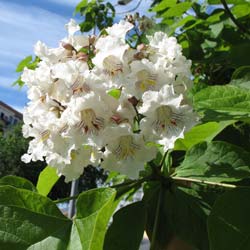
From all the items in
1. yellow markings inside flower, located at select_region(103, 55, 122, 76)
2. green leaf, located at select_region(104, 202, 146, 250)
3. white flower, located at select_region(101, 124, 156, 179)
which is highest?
yellow markings inside flower, located at select_region(103, 55, 122, 76)

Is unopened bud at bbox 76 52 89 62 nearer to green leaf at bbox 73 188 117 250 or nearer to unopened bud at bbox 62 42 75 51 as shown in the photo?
unopened bud at bbox 62 42 75 51

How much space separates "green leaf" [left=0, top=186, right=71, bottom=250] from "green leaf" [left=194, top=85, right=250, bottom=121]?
0.85 feet

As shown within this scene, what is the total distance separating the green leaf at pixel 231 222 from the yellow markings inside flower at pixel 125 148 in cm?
14

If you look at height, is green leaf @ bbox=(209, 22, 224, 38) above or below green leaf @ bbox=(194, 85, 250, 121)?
above

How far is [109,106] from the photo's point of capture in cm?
69

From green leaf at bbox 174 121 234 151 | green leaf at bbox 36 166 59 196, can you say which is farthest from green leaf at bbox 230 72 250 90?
green leaf at bbox 36 166 59 196

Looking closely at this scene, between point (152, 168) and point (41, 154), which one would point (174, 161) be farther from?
point (41, 154)

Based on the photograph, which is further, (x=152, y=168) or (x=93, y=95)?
(x=152, y=168)

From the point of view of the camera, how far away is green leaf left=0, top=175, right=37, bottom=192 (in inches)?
31.8

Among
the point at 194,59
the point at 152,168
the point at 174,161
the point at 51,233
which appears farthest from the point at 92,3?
the point at 51,233

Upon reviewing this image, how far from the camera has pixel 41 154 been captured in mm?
758

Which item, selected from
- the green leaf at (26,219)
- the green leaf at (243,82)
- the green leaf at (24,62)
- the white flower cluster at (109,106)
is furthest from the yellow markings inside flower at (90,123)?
the green leaf at (24,62)

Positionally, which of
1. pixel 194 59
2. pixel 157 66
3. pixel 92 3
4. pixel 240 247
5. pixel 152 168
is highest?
pixel 92 3

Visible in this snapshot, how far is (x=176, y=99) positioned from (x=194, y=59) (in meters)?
0.76
